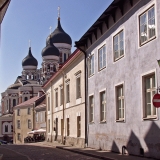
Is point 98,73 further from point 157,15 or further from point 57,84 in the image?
point 57,84

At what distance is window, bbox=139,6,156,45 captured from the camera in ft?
49.1

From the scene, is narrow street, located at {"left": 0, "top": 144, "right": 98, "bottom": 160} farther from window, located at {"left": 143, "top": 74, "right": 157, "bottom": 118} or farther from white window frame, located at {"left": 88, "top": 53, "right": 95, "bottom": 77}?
white window frame, located at {"left": 88, "top": 53, "right": 95, "bottom": 77}

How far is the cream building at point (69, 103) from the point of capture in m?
26.8

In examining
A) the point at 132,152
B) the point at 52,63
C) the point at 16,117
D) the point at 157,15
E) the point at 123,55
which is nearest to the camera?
the point at 157,15

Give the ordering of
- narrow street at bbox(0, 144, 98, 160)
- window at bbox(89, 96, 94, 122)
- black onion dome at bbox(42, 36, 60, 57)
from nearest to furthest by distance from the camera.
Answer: narrow street at bbox(0, 144, 98, 160) < window at bbox(89, 96, 94, 122) < black onion dome at bbox(42, 36, 60, 57)

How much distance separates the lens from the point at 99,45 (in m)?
22.5

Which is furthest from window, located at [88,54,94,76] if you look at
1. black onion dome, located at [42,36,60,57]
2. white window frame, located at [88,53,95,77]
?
black onion dome, located at [42,36,60,57]

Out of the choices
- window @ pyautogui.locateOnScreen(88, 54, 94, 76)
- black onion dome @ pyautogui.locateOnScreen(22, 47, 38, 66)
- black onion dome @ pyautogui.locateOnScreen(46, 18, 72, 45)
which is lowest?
window @ pyautogui.locateOnScreen(88, 54, 94, 76)

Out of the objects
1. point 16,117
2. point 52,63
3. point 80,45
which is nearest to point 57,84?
point 80,45

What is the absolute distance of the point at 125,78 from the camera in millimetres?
17797

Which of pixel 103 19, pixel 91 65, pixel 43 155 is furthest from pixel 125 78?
pixel 91 65

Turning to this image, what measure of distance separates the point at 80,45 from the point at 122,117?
8490mm

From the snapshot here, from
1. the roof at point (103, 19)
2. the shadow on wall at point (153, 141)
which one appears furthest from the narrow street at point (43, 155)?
the roof at point (103, 19)

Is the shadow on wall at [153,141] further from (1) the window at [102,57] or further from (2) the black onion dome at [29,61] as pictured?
(2) the black onion dome at [29,61]
